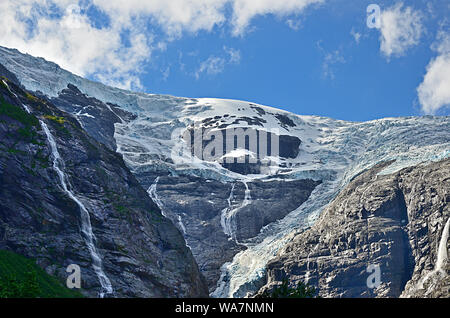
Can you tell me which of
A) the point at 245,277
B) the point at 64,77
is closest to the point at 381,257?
the point at 245,277

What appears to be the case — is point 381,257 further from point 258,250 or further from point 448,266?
point 258,250

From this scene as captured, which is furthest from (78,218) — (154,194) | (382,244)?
(154,194)

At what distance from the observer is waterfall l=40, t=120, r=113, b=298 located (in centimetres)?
7012

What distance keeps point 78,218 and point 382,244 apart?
4523 centimetres

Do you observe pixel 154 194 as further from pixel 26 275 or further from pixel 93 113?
pixel 26 275

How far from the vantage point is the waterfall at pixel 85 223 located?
70.1 meters

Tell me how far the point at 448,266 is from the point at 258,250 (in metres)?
35.4

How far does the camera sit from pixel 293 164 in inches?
6270

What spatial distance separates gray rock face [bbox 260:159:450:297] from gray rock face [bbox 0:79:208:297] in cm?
1897

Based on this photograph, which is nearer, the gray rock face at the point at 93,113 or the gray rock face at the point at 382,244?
the gray rock face at the point at 382,244

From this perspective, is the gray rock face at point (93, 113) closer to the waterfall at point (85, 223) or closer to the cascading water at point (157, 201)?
the cascading water at point (157, 201)

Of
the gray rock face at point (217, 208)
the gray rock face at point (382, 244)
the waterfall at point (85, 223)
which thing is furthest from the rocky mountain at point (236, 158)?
the waterfall at point (85, 223)

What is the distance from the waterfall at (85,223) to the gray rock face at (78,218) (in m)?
0.71

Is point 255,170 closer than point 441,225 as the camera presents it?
No
